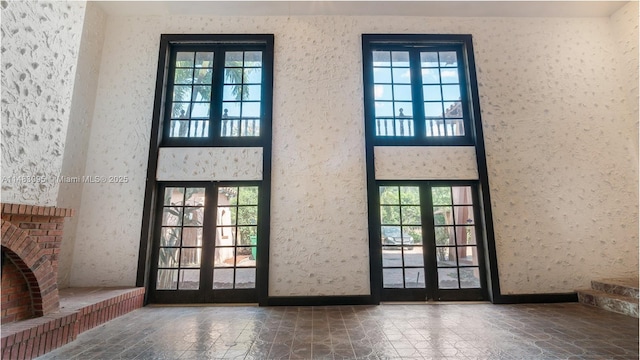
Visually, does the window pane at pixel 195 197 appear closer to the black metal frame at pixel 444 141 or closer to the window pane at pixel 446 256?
the black metal frame at pixel 444 141

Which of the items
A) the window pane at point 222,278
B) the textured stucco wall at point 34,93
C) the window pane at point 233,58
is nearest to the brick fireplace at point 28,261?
the textured stucco wall at point 34,93

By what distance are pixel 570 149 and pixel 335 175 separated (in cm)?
383

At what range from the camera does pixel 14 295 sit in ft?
8.27

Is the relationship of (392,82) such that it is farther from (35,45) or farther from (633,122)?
(35,45)

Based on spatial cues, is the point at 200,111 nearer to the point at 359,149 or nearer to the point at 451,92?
the point at 359,149

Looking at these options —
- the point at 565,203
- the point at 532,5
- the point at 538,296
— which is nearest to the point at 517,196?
the point at 565,203

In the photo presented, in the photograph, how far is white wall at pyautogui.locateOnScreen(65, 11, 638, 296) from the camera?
4219 mm

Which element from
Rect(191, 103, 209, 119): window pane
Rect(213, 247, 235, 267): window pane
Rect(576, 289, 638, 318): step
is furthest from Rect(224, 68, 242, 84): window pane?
Rect(576, 289, 638, 318): step

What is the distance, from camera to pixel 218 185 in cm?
444

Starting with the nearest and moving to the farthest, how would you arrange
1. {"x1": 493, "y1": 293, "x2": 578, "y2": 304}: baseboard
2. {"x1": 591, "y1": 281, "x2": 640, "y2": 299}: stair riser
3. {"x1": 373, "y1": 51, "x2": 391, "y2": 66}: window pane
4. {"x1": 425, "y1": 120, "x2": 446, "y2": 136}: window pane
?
{"x1": 591, "y1": 281, "x2": 640, "y2": 299}: stair riser → {"x1": 493, "y1": 293, "x2": 578, "y2": 304}: baseboard → {"x1": 425, "y1": 120, "x2": 446, "y2": 136}: window pane → {"x1": 373, "y1": 51, "x2": 391, "y2": 66}: window pane

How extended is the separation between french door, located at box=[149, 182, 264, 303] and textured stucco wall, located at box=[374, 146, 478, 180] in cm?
206

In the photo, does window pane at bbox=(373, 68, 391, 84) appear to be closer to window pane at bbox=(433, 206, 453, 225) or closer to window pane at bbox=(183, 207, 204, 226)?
window pane at bbox=(433, 206, 453, 225)

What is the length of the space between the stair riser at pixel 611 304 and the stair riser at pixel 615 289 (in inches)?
10.3

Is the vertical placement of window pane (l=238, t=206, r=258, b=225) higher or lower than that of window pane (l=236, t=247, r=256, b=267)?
higher
